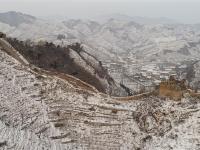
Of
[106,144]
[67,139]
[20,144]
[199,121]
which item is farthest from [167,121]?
[20,144]

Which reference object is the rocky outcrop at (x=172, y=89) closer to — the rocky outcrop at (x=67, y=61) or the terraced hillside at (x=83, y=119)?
the terraced hillside at (x=83, y=119)

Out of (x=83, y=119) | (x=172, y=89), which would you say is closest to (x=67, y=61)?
(x=172, y=89)

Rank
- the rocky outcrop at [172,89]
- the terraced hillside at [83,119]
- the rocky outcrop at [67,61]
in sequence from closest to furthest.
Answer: the terraced hillside at [83,119] < the rocky outcrop at [172,89] < the rocky outcrop at [67,61]

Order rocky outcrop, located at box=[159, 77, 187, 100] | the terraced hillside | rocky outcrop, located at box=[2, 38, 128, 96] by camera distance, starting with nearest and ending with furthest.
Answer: the terraced hillside → rocky outcrop, located at box=[159, 77, 187, 100] → rocky outcrop, located at box=[2, 38, 128, 96]

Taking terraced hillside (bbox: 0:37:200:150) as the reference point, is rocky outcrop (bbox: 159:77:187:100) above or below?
above

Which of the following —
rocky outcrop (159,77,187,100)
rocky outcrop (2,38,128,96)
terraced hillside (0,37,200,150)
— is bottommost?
rocky outcrop (2,38,128,96)

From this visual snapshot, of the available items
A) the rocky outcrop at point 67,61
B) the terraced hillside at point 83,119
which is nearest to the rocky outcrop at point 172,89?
the terraced hillside at point 83,119

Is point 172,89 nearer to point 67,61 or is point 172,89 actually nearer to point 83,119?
point 83,119

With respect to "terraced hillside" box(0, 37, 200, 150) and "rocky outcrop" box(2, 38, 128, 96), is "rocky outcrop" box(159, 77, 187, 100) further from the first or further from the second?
"rocky outcrop" box(2, 38, 128, 96)

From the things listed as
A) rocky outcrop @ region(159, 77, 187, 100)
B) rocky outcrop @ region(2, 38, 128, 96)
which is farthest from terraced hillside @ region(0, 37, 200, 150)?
rocky outcrop @ region(2, 38, 128, 96)
